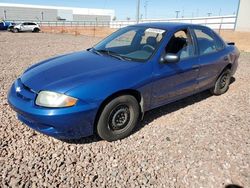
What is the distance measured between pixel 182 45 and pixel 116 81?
1682 millimetres

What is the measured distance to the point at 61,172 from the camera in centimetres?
282

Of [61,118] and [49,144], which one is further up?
[61,118]

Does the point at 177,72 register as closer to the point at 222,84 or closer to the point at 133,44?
the point at 133,44

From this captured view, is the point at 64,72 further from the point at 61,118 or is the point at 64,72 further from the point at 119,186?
the point at 119,186

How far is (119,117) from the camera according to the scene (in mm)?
3443

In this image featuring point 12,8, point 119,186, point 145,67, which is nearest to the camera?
point 119,186

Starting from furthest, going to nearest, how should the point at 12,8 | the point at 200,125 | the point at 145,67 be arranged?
the point at 12,8
the point at 200,125
the point at 145,67

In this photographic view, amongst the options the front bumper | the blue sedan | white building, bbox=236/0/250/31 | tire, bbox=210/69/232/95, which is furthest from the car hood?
white building, bbox=236/0/250/31

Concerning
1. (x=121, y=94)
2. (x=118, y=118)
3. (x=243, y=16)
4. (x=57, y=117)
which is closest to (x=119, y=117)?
(x=118, y=118)

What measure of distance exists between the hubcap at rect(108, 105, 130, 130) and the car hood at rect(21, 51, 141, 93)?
→ 51 centimetres

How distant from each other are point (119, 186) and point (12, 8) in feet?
258

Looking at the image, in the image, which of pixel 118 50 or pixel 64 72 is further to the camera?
pixel 118 50

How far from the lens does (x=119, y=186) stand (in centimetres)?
266

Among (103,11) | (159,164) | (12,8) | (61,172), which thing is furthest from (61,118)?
(103,11)
